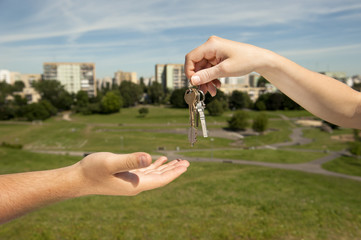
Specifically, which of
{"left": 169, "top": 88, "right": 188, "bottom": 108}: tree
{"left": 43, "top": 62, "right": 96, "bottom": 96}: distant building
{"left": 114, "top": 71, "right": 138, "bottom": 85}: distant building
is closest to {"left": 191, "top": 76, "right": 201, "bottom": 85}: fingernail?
{"left": 169, "top": 88, "right": 188, "bottom": 108}: tree

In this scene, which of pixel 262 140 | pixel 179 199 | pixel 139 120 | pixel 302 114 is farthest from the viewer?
pixel 139 120

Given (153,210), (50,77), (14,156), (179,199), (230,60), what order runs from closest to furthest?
(230,60) < (153,210) < (179,199) < (14,156) < (50,77)

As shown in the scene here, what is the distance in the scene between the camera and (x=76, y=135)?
1949 inches

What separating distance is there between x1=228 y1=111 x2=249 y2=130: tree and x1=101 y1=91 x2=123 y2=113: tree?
36571 millimetres

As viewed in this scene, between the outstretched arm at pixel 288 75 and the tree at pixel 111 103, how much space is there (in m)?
74.0

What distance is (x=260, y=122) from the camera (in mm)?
48656

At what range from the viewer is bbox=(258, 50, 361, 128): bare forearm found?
2641 millimetres

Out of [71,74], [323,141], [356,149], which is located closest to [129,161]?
[356,149]

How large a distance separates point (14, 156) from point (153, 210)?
18.6m

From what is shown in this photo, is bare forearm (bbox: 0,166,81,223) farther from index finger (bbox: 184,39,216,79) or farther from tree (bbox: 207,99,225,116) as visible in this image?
tree (bbox: 207,99,225,116)

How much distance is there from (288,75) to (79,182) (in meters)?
2.20

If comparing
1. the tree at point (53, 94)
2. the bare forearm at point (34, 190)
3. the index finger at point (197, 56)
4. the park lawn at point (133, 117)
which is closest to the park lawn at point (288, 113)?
the park lawn at point (133, 117)

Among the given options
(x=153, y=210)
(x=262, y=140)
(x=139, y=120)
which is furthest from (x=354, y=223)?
(x=139, y=120)

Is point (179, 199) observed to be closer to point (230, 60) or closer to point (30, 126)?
point (230, 60)
